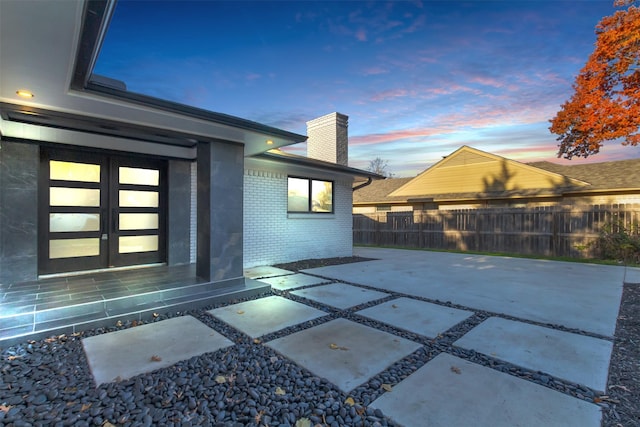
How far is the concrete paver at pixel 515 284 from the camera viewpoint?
162 inches

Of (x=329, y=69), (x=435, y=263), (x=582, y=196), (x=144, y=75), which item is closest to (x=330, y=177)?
(x=329, y=69)

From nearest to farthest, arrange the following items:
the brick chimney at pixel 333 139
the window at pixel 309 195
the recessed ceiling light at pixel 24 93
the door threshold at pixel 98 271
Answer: the recessed ceiling light at pixel 24 93
the door threshold at pixel 98 271
the window at pixel 309 195
the brick chimney at pixel 333 139

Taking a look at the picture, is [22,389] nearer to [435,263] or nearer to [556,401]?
[556,401]

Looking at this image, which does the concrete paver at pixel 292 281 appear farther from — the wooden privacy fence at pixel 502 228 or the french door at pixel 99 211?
the wooden privacy fence at pixel 502 228

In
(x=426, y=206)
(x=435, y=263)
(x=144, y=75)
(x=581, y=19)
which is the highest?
(x=581, y=19)

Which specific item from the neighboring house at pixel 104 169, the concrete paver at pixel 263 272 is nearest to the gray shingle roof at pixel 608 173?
the neighboring house at pixel 104 169

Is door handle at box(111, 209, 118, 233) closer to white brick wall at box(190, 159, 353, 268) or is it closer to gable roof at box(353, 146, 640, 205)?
white brick wall at box(190, 159, 353, 268)

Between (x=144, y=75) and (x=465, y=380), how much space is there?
1059cm

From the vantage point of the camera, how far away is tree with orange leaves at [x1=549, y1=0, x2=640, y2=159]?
1082 cm

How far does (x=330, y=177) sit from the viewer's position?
9484 millimetres

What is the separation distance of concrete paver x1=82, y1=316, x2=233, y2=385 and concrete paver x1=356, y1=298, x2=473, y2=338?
202cm

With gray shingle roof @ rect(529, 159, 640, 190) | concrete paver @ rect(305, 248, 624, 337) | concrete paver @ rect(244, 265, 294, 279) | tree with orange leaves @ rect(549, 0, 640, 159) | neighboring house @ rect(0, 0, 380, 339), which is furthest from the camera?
gray shingle roof @ rect(529, 159, 640, 190)

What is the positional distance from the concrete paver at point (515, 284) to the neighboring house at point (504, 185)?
588 centimetres

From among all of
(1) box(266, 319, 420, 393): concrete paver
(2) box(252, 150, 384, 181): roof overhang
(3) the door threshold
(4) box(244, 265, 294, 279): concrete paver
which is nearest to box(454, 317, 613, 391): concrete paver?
(1) box(266, 319, 420, 393): concrete paver
